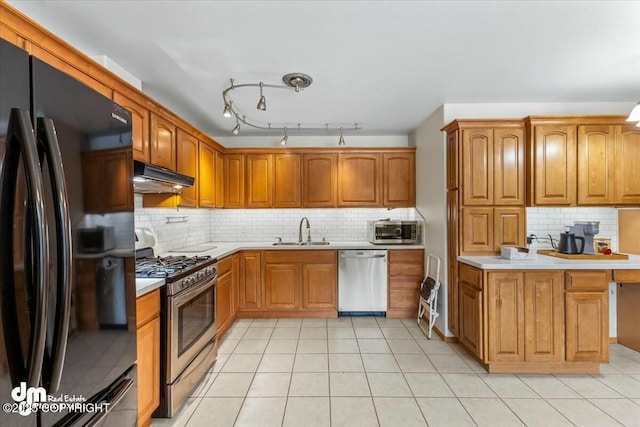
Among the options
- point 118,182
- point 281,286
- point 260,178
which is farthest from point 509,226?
point 118,182

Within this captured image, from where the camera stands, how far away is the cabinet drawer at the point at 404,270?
12.2 feet

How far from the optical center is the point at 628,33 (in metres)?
1.85

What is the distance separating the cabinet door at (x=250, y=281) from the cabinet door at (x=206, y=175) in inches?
31.8

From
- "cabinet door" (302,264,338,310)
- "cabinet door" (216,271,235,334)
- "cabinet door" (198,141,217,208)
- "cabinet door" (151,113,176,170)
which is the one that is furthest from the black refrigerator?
"cabinet door" (302,264,338,310)

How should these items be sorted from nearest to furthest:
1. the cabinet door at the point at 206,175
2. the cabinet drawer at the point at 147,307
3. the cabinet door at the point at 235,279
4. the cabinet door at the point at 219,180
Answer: the cabinet drawer at the point at 147,307
the cabinet door at the point at 206,175
the cabinet door at the point at 235,279
the cabinet door at the point at 219,180

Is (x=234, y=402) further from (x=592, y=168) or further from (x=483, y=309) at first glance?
(x=592, y=168)

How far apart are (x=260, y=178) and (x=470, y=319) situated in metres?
3.01

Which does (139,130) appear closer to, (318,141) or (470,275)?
(318,141)

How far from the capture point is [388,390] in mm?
2184

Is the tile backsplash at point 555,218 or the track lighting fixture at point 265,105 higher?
the track lighting fixture at point 265,105

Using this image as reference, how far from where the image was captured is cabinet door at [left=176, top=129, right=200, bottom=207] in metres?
2.82

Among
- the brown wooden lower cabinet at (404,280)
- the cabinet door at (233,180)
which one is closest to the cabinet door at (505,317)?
the brown wooden lower cabinet at (404,280)

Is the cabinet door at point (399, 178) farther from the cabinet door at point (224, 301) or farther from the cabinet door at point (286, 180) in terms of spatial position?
the cabinet door at point (224, 301)

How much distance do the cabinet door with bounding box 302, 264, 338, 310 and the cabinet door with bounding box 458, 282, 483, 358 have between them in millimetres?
1480
